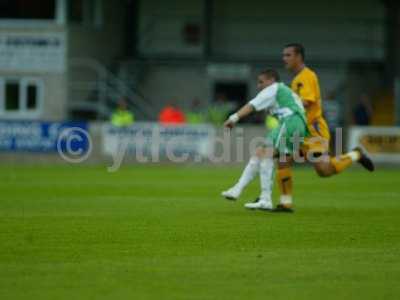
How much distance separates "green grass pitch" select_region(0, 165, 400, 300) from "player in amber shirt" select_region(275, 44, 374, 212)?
1.45 ft

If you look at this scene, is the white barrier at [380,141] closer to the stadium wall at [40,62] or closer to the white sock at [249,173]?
the stadium wall at [40,62]

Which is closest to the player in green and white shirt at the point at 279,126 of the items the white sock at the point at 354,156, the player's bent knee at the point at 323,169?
the player's bent knee at the point at 323,169

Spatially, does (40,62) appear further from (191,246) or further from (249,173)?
(191,246)

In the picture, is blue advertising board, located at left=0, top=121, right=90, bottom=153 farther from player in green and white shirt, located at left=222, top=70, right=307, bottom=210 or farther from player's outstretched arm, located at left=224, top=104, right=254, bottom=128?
player's outstretched arm, located at left=224, top=104, right=254, bottom=128

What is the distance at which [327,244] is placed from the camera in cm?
1234

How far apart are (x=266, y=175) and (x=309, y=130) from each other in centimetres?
87

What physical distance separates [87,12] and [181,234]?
27.8 meters

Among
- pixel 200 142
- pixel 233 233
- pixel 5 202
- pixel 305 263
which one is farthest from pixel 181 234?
pixel 200 142

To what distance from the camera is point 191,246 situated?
12.0m

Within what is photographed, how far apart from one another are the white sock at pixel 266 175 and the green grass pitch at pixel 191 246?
28 cm

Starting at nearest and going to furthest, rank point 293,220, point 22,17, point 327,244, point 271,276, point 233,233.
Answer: point 271,276 < point 327,244 < point 233,233 < point 293,220 < point 22,17

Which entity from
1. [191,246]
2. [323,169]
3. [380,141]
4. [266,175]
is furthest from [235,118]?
[380,141]

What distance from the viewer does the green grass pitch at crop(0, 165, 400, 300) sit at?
31.3 ft

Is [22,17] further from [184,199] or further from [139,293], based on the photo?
[139,293]
